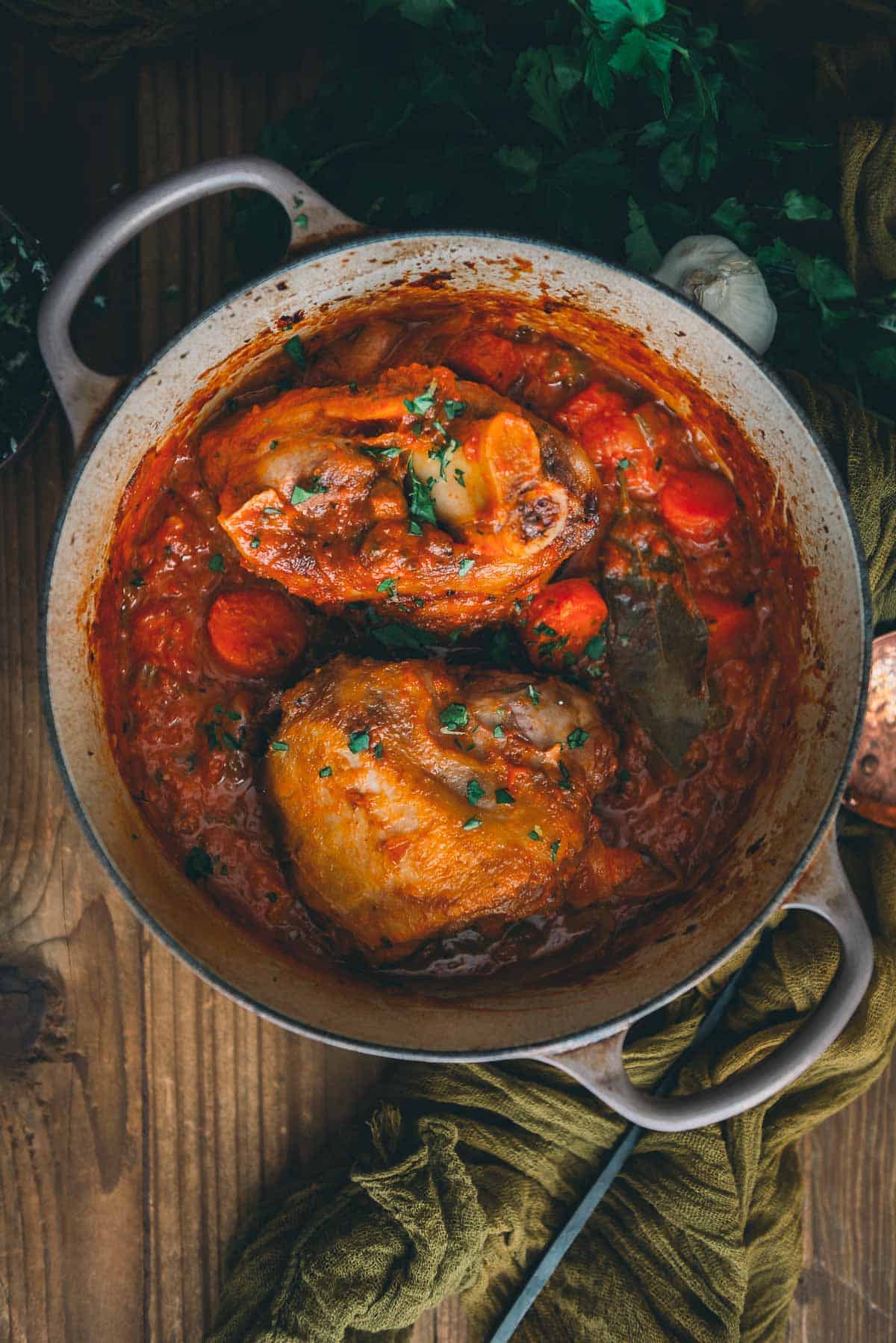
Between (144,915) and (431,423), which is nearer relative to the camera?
(144,915)

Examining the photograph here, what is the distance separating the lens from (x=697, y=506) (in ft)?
8.43

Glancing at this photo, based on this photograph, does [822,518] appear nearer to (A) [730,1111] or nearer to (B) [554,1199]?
(A) [730,1111]

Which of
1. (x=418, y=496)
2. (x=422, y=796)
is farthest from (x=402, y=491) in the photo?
(x=422, y=796)

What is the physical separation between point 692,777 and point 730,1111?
748mm

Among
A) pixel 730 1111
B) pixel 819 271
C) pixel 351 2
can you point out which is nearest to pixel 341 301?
pixel 351 2

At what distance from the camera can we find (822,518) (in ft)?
7.53

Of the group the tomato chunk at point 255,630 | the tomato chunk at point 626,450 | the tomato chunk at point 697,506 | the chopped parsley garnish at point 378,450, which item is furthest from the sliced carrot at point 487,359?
the tomato chunk at point 255,630

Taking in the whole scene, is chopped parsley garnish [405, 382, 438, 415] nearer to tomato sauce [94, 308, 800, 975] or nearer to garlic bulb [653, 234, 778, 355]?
tomato sauce [94, 308, 800, 975]

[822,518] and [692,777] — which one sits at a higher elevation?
[822,518]

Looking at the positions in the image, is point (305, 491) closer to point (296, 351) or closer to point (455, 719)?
point (296, 351)

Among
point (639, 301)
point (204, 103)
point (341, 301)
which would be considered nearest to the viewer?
point (639, 301)

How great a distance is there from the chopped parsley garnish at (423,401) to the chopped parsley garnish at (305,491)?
25cm

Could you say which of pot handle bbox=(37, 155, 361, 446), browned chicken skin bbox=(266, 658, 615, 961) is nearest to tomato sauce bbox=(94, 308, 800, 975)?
browned chicken skin bbox=(266, 658, 615, 961)

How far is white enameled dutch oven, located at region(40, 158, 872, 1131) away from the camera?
2.07 metres
